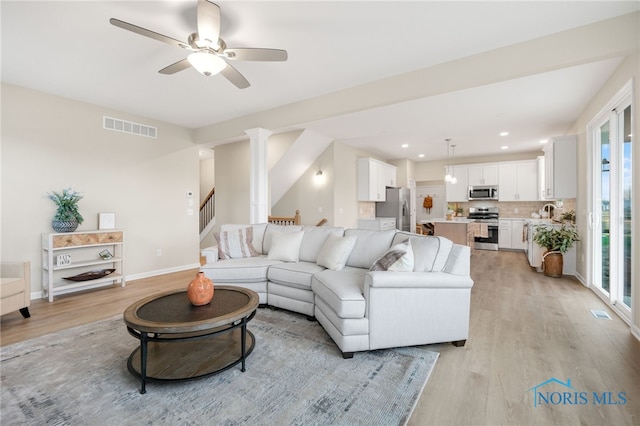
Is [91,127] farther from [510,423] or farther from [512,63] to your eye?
[510,423]

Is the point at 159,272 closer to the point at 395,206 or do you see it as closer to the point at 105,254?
the point at 105,254

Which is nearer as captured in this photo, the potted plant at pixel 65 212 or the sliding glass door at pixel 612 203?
the sliding glass door at pixel 612 203

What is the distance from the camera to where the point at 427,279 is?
2.32 meters

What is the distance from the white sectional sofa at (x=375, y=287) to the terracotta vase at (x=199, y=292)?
0.97 metres

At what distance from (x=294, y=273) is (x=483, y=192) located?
22.6 ft

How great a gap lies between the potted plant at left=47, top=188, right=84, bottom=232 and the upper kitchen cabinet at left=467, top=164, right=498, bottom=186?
28.4ft

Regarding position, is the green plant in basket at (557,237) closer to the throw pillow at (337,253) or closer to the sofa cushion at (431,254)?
the sofa cushion at (431,254)

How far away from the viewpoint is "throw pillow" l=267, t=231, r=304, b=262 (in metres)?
3.56

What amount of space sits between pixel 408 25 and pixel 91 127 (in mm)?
4633

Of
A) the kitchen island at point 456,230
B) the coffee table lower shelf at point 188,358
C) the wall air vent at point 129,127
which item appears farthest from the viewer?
the kitchen island at point 456,230

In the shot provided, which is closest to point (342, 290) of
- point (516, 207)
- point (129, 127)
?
point (129, 127)

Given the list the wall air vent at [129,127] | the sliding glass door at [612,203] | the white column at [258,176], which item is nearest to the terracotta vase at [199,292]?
the white column at [258,176]

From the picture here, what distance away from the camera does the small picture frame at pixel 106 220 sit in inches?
177

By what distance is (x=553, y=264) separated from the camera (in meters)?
4.82
